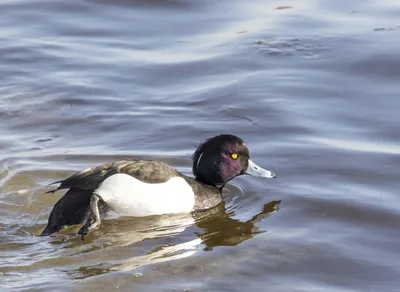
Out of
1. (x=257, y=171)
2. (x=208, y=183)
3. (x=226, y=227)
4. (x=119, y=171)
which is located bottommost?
(x=226, y=227)

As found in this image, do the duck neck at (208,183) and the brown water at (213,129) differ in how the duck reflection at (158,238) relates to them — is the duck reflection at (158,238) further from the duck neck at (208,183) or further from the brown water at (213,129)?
the duck neck at (208,183)

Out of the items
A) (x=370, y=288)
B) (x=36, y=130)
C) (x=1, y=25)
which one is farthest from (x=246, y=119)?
(x=1, y=25)

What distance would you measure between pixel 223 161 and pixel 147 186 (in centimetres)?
89

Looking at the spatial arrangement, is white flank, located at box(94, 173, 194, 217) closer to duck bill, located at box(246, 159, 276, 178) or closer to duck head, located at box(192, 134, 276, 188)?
duck head, located at box(192, 134, 276, 188)

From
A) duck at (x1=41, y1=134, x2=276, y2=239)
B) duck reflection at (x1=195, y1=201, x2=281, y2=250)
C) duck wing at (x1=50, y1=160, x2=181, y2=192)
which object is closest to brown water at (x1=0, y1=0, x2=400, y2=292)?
duck reflection at (x1=195, y1=201, x2=281, y2=250)

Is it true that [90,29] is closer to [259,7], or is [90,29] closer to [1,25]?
[1,25]

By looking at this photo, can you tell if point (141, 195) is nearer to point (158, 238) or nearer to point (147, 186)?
point (147, 186)

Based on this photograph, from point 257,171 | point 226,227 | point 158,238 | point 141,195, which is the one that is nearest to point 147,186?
point 141,195

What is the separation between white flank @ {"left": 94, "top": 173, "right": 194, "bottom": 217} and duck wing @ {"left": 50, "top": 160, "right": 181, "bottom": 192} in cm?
4

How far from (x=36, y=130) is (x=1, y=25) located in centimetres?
418

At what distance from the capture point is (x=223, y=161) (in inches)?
329

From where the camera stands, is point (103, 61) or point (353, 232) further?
point (103, 61)

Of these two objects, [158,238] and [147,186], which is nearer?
[158,238]

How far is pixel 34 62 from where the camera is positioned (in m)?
11.9
